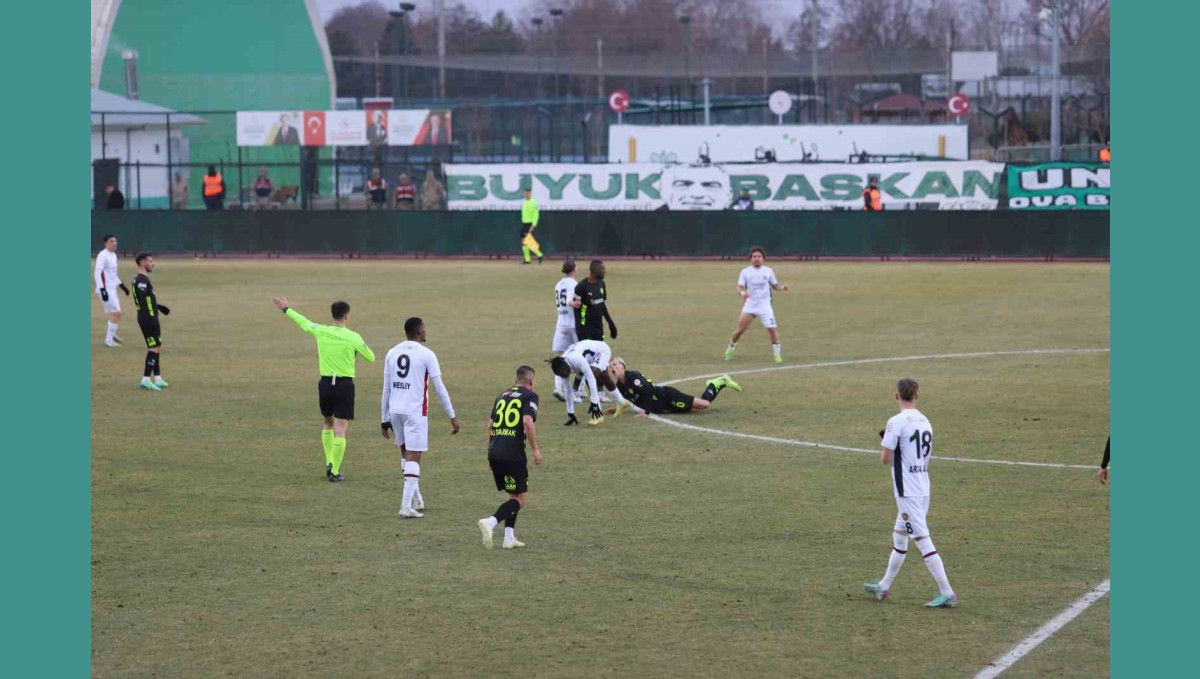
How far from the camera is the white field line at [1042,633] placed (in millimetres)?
11086

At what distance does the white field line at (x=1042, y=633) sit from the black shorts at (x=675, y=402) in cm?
1000

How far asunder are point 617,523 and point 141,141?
57631 mm

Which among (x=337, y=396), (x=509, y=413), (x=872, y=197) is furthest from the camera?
(x=872, y=197)

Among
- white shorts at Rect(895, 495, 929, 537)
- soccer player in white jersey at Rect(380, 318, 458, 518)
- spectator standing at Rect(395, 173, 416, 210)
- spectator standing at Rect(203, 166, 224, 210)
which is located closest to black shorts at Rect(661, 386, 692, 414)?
soccer player in white jersey at Rect(380, 318, 458, 518)

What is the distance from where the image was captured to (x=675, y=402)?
2291 cm

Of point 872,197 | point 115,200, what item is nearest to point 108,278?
point 115,200

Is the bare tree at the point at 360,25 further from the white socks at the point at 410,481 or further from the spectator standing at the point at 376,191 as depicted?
the white socks at the point at 410,481

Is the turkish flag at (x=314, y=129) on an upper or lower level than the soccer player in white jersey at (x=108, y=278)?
upper

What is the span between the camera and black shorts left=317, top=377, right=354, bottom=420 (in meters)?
17.8

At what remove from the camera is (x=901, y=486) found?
12242mm

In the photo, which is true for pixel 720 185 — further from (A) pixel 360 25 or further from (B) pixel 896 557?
(A) pixel 360 25

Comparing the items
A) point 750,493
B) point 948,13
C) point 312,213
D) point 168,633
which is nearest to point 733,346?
point 750,493

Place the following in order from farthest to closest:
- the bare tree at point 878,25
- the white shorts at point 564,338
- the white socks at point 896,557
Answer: the bare tree at point 878,25 < the white shorts at point 564,338 < the white socks at point 896,557

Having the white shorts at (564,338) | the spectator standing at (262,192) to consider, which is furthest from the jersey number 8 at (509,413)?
the spectator standing at (262,192)
